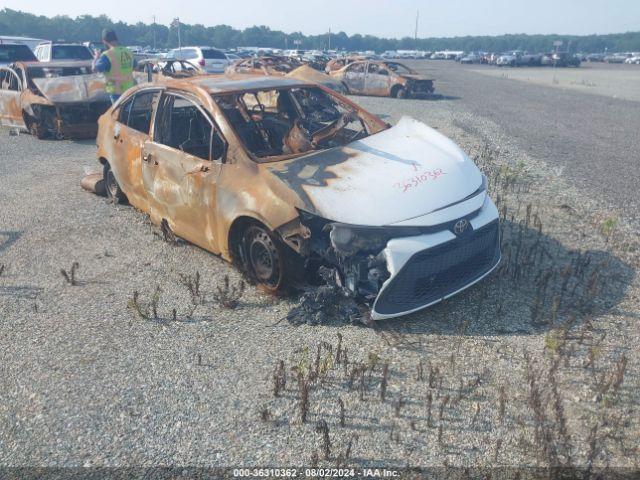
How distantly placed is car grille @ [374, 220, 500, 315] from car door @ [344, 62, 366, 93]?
17843 millimetres

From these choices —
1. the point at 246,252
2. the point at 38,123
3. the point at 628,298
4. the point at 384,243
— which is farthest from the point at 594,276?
the point at 38,123

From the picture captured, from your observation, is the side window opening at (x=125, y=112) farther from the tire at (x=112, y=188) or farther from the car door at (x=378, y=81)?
the car door at (x=378, y=81)

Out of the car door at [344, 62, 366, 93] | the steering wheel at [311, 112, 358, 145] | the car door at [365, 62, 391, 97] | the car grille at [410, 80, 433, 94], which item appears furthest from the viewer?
the car door at [344, 62, 366, 93]

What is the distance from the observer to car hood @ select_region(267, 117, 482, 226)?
3805 millimetres

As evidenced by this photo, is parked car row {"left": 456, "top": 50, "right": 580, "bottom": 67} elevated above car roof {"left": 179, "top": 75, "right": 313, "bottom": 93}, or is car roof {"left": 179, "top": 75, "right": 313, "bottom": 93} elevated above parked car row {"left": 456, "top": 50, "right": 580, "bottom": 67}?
parked car row {"left": 456, "top": 50, "right": 580, "bottom": 67}

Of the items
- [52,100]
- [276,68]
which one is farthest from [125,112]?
[276,68]

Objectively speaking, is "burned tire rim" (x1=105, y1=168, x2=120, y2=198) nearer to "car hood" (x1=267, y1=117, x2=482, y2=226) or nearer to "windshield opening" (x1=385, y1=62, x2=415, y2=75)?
"car hood" (x1=267, y1=117, x2=482, y2=226)

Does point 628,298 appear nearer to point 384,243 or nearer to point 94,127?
point 384,243

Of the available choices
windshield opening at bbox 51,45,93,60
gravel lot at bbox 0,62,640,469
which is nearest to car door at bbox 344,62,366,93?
windshield opening at bbox 51,45,93,60

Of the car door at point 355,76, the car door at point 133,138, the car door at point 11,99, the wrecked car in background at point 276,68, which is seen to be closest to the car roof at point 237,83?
the car door at point 133,138

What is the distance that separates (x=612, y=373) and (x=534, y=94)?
71.0ft

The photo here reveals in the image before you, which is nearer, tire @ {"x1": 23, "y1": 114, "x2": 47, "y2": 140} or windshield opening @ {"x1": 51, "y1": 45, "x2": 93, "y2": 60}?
tire @ {"x1": 23, "y1": 114, "x2": 47, "y2": 140}

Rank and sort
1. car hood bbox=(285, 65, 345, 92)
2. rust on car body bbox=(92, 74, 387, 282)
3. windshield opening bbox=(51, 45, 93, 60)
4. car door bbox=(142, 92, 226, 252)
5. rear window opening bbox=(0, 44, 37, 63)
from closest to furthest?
rust on car body bbox=(92, 74, 387, 282)
car door bbox=(142, 92, 226, 252)
car hood bbox=(285, 65, 345, 92)
rear window opening bbox=(0, 44, 37, 63)
windshield opening bbox=(51, 45, 93, 60)

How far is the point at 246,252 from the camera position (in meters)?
4.43
